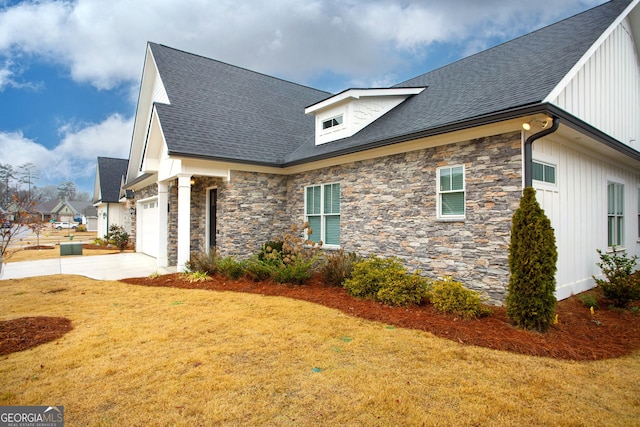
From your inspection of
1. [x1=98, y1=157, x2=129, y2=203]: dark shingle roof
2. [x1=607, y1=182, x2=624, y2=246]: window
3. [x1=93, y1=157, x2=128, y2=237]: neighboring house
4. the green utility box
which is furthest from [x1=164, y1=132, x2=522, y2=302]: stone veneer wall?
[x1=98, y1=157, x2=129, y2=203]: dark shingle roof

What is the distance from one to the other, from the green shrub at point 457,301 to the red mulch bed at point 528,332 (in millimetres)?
127

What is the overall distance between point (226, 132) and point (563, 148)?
9215mm

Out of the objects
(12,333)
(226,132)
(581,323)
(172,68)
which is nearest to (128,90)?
(172,68)

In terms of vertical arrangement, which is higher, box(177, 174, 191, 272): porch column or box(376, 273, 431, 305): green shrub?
box(177, 174, 191, 272): porch column

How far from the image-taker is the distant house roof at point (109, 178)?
89.4 feet

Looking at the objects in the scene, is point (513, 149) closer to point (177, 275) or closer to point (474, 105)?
point (474, 105)

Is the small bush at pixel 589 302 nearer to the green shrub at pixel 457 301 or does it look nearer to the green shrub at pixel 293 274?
the green shrub at pixel 457 301

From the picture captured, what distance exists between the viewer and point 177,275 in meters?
9.69

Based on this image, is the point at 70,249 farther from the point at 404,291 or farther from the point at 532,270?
the point at 532,270

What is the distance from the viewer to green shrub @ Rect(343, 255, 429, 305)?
21.3 feet

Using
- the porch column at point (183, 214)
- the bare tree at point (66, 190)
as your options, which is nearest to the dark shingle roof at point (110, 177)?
the porch column at point (183, 214)

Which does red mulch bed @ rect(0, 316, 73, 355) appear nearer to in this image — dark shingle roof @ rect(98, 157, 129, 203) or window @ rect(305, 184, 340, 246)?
window @ rect(305, 184, 340, 246)

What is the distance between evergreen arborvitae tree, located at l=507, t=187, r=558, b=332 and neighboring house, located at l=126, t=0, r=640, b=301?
925 millimetres

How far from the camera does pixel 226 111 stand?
1209 cm
